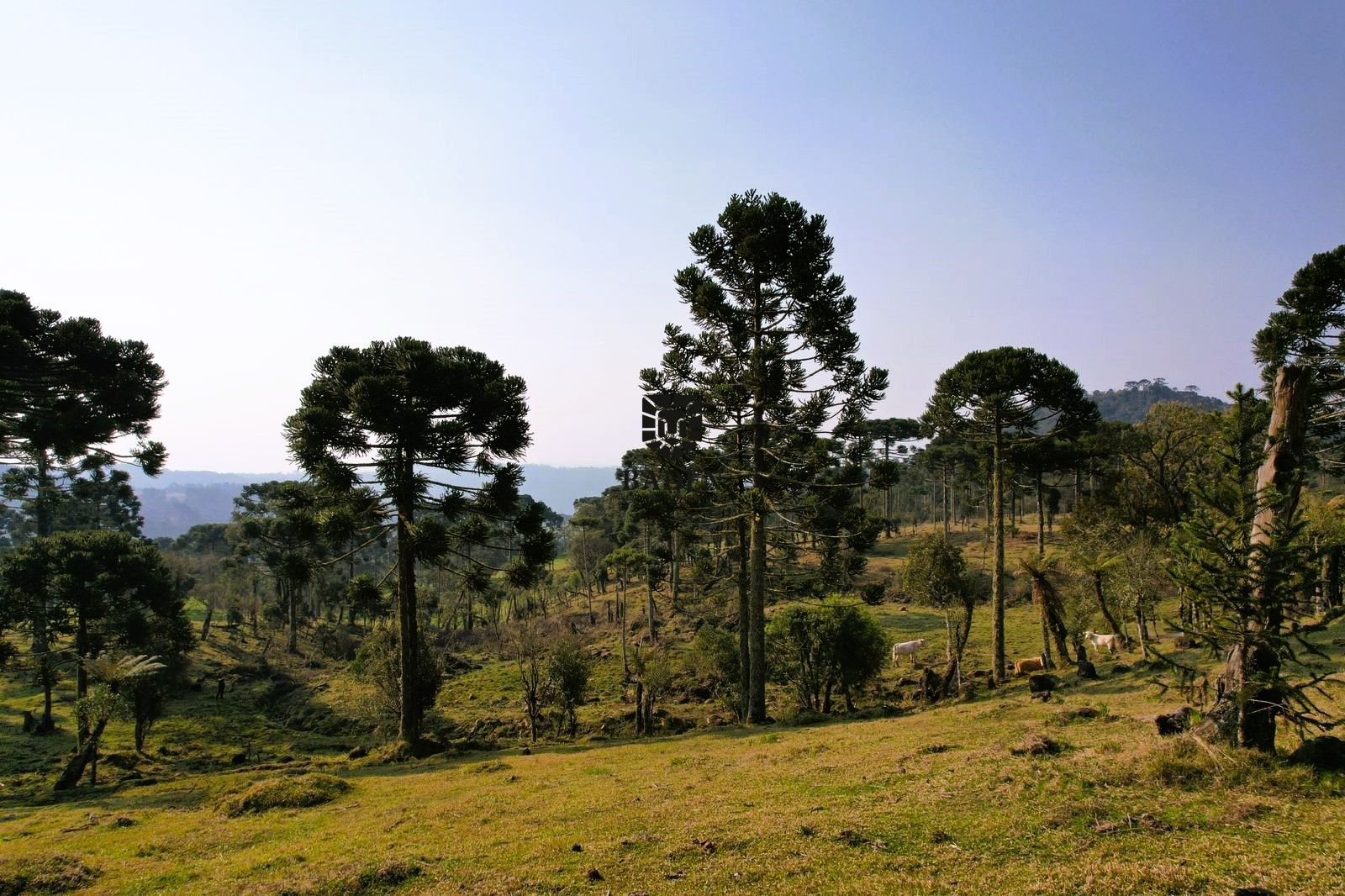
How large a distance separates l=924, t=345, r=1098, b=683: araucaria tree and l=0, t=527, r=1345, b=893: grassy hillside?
271 inches

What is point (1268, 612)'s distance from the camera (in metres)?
9.25

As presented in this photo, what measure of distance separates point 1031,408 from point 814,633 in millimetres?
12246

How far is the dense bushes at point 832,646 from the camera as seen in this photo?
1039 inches

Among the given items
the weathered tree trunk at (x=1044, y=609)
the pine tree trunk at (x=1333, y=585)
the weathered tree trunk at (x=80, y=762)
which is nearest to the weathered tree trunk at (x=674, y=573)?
→ the weathered tree trunk at (x=1044, y=609)

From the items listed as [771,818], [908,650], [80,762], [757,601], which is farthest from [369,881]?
[908,650]

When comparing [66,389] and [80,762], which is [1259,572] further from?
[66,389]

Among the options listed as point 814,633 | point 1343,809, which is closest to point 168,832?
point 1343,809

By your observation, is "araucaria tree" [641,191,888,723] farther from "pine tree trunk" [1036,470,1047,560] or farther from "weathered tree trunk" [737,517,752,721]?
"pine tree trunk" [1036,470,1047,560]

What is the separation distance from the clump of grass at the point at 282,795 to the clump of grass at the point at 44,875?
151 inches

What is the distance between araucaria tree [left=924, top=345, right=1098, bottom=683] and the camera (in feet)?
81.8

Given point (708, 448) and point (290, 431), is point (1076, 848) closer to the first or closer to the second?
point (708, 448)

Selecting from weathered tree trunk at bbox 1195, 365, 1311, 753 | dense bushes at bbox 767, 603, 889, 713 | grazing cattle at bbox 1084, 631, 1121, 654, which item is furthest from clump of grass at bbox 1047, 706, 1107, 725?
grazing cattle at bbox 1084, 631, 1121, 654

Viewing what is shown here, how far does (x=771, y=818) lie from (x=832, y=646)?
685 inches

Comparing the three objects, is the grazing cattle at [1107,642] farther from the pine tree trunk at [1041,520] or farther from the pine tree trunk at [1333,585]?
the pine tree trunk at [1333,585]
